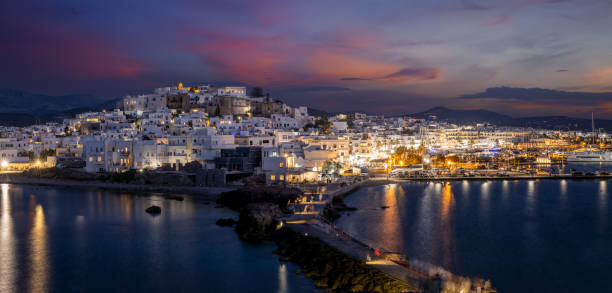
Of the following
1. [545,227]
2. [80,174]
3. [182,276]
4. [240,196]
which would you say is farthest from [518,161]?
[182,276]

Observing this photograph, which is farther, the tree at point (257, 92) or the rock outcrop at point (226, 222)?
the tree at point (257, 92)

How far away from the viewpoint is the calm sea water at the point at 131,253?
11320mm

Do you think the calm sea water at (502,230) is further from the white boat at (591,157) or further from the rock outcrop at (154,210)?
the white boat at (591,157)

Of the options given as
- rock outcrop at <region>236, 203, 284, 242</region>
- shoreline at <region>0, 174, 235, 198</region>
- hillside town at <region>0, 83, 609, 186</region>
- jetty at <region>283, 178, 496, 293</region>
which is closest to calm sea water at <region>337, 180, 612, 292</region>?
Result: jetty at <region>283, 178, 496, 293</region>

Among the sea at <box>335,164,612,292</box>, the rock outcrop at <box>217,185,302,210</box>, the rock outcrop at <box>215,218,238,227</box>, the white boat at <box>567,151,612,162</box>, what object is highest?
the white boat at <box>567,151,612,162</box>

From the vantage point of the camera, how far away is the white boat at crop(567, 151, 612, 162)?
52.4 meters

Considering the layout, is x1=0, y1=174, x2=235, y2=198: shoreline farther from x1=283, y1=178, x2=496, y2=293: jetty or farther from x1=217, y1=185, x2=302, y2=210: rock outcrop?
x1=283, y1=178, x2=496, y2=293: jetty

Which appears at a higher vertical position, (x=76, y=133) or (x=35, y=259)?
(x=76, y=133)

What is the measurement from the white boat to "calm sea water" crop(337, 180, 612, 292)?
27.6 meters

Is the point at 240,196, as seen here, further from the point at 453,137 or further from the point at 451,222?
the point at 453,137

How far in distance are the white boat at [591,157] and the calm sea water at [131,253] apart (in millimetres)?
46567

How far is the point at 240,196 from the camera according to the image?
20.4 metres

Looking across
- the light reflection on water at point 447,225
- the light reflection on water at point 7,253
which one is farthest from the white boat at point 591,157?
the light reflection on water at point 7,253

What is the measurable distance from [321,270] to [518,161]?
41.9m
